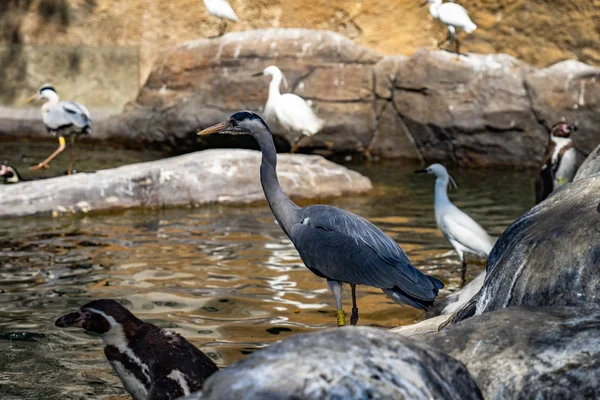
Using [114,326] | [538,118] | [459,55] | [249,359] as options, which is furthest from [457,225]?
[459,55]

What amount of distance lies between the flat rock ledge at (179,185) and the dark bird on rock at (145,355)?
21.8 ft

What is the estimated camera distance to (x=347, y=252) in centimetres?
563

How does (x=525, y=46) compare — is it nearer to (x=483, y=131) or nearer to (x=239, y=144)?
(x=483, y=131)

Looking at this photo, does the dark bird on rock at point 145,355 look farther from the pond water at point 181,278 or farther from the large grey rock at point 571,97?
the large grey rock at point 571,97

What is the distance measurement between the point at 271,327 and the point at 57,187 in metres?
5.03

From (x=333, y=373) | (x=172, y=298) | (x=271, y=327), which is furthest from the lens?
(x=172, y=298)

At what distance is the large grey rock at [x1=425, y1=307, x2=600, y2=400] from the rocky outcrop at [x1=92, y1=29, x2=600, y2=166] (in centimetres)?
1137

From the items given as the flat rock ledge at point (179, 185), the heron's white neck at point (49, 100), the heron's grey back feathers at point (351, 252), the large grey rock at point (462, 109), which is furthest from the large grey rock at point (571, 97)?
the heron's grey back feathers at point (351, 252)

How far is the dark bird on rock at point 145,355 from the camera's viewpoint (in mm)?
3672

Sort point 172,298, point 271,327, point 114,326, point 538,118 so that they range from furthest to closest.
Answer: point 538,118
point 172,298
point 271,327
point 114,326

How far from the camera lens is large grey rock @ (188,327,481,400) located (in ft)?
9.21

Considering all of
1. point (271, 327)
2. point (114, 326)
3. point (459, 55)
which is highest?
point (459, 55)

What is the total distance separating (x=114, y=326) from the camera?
3943mm

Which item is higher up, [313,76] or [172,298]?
[313,76]
